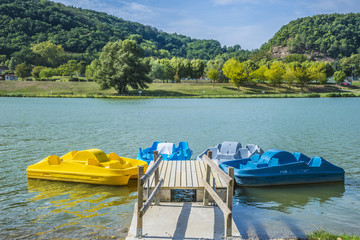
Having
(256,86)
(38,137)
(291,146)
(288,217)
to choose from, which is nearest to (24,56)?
(256,86)

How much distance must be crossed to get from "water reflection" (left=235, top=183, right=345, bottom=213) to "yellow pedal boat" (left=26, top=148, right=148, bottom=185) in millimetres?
4506

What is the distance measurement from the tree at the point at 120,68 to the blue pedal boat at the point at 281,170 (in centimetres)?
7791

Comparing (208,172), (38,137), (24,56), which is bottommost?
(38,137)

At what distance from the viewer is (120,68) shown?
8850 centimetres

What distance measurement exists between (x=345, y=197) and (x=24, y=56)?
167 metres

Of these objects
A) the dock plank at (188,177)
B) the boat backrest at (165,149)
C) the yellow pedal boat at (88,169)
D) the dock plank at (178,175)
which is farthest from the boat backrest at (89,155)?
the dock plank at (188,177)

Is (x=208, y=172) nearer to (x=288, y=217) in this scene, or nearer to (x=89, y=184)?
(x=288, y=217)

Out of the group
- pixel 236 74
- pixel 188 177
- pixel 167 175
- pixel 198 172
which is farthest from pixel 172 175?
pixel 236 74

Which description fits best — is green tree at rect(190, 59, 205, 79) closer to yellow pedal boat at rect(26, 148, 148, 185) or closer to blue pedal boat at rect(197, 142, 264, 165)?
blue pedal boat at rect(197, 142, 264, 165)

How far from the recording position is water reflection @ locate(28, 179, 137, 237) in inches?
368

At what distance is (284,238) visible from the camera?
8.29 metres

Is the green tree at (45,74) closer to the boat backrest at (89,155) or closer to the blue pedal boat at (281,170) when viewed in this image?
the boat backrest at (89,155)

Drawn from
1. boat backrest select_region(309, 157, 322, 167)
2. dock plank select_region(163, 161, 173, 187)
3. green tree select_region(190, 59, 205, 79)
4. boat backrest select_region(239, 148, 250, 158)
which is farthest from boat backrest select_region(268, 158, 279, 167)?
green tree select_region(190, 59, 205, 79)

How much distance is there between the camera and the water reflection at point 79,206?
30.7ft
